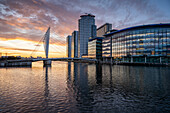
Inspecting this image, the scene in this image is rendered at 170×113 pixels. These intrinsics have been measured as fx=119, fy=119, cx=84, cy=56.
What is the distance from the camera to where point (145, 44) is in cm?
11950

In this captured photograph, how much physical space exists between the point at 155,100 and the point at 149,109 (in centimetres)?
427

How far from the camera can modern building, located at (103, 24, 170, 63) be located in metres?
113

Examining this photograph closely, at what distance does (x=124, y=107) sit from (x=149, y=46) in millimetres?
117771

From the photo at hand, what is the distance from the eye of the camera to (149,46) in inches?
4631

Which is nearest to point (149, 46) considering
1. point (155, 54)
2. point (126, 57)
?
point (155, 54)

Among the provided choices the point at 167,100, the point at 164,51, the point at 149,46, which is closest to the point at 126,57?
the point at 149,46

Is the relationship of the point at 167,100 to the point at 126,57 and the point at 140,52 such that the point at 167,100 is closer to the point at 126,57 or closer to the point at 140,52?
the point at 140,52

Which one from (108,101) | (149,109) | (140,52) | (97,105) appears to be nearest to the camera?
(149,109)

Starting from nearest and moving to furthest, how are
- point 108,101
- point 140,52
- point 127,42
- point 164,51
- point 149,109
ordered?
point 149,109 < point 108,101 < point 164,51 < point 140,52 < point 127,42

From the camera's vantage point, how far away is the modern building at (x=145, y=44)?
370 ft

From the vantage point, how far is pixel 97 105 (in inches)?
683

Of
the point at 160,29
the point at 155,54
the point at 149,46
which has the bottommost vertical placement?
the point at 155,54

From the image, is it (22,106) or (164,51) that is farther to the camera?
(164,51)

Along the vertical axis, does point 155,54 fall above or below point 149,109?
above
